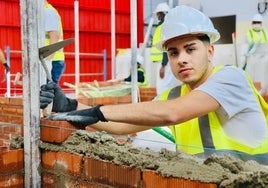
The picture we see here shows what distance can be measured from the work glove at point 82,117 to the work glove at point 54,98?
2.1 inches

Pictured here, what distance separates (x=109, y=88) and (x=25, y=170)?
3.96 m

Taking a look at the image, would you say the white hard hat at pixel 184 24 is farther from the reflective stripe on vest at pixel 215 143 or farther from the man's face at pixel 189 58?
the reflective stripe on vest at pixel 215 143

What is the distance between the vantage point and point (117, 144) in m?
1.91

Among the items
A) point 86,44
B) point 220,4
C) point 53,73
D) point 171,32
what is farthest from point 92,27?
point 171,32

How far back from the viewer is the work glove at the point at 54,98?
1.87 meters

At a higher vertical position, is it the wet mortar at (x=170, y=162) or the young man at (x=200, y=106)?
the young man at (x=200, y=106)

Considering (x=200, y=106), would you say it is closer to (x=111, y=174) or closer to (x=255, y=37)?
(x=111, y=174)

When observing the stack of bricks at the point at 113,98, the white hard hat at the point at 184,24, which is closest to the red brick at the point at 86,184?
the white hard hat at the point at 184,24

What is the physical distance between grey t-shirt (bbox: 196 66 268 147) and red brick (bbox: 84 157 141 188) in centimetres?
49

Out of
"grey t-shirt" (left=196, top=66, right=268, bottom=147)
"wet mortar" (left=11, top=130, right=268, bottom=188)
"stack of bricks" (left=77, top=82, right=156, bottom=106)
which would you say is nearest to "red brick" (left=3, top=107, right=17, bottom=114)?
"stack of bricks" (left=77, top=82, right=156, bottom=106)

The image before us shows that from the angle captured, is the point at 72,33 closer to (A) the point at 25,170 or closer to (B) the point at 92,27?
(B) the point at 92,27

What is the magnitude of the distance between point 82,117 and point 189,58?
552mm

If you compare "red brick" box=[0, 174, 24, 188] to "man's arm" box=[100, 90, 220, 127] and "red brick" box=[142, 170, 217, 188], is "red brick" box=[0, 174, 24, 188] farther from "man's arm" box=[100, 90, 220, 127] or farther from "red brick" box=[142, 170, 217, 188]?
"red brick" box=[142, 170, 217, 188]

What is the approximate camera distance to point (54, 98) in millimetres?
1919
